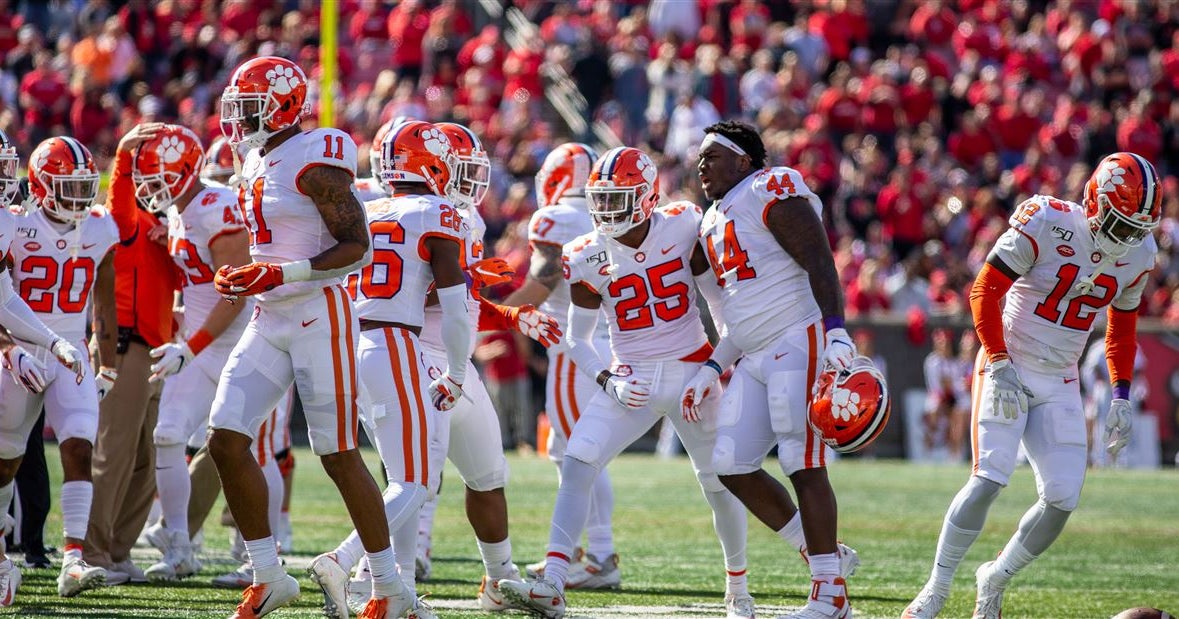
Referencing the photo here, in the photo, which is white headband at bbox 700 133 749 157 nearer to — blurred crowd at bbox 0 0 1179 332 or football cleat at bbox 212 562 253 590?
football cleat at bbox 212 562 253 590

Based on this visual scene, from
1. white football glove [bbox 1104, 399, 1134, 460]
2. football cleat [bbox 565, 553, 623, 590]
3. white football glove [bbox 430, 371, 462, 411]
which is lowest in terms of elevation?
football cleat [bbox 565, 553, 623, 590]

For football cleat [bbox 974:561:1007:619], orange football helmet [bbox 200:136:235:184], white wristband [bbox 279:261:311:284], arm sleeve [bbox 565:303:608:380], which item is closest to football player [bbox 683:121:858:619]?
arm sleeve [bbox 565:303:608:380]

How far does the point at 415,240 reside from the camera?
19.7 ft

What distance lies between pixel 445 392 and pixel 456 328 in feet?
0.82

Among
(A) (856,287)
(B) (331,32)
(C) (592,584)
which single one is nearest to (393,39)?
(B) (331,32)

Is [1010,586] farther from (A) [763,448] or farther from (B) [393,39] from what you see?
(B) [393,39]

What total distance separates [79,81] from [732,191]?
1328 cm

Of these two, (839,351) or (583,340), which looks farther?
(583,340)

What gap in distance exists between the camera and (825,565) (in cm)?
585

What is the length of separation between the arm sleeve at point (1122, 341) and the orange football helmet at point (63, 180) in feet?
14.4

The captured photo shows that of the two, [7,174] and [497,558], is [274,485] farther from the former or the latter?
[7,174]

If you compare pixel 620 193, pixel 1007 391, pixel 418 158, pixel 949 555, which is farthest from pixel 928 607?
pixel 418 158

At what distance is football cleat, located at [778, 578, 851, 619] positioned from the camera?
5.77 meters

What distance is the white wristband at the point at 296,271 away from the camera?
5.46m
